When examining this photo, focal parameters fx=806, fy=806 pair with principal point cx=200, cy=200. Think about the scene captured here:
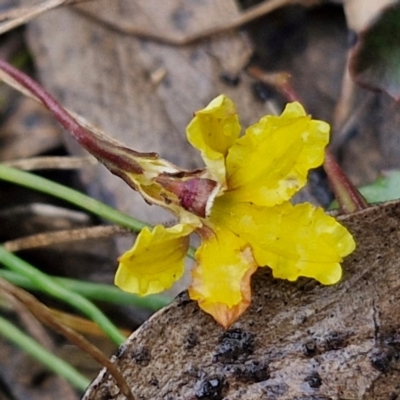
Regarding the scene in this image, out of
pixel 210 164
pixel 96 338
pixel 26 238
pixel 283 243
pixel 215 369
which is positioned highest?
pixel 210 164

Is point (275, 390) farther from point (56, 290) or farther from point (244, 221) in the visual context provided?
point (56, 290)

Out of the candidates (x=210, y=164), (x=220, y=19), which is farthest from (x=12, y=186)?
(x=210, y=164)

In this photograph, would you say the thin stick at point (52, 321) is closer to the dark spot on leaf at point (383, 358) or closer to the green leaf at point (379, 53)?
the dark spot on leaf at point (383, 358)

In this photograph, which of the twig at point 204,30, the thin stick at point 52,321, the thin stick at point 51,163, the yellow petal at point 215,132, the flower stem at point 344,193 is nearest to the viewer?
the yellow petal at point 215,132

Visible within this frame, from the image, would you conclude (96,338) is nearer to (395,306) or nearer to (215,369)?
(215,369)

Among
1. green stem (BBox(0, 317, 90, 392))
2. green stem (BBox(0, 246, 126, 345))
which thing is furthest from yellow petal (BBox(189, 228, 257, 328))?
green stem (BBox(0, 317, 90, 392))

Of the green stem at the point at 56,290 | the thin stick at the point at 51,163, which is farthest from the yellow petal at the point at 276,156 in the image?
the thin stick at the point at 51,163
